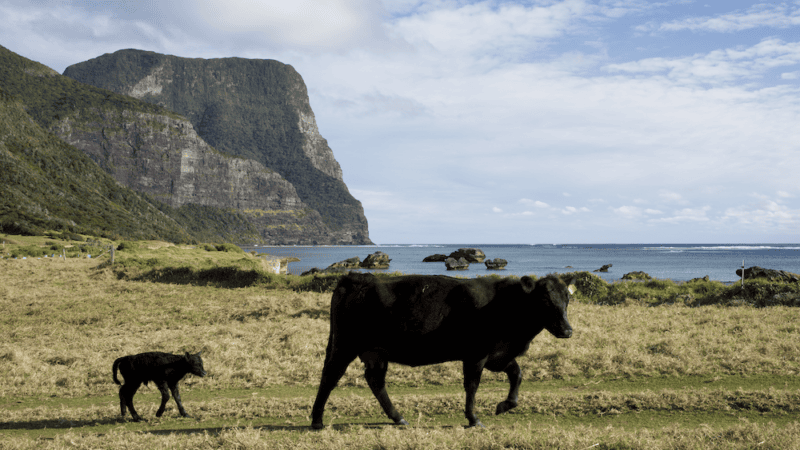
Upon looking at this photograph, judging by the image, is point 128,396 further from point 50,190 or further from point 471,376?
A: point 50,190

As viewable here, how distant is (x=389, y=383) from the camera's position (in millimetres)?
11938

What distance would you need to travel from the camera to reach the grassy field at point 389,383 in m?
7.37

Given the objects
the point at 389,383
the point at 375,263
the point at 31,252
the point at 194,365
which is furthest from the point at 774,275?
the point at 375,263

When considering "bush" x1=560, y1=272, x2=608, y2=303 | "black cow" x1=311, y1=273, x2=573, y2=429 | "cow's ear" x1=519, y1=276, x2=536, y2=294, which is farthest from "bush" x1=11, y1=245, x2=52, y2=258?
"cow's ear" x1=519, y1=276, x2=536, y2=294

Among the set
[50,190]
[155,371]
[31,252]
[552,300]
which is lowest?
[155,371]

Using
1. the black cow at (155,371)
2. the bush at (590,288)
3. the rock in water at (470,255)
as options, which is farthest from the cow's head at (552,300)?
the rock in water at (470,255)

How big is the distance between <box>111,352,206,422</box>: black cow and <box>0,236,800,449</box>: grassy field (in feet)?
1.39

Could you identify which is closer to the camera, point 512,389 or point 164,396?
point 512,389

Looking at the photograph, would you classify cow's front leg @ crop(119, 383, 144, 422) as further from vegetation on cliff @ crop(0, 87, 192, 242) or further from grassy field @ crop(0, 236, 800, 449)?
vegetation on cliff @ crop(0, 87, 192, 242)

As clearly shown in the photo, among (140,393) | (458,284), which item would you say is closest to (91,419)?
(140,393)

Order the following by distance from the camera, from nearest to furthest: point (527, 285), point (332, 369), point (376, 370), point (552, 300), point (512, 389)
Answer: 1. point (552, 300)
2. point (527, 285)
3. point (512, 389)
4. point (376, 370)
5. point (332, 369)

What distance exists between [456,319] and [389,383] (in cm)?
567

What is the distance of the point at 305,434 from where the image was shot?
24.7 ft

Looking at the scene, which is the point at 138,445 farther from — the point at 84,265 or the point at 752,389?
the point at 84,265
